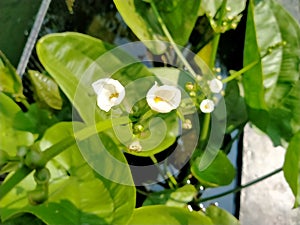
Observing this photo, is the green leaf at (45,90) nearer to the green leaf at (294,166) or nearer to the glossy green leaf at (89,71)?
the glossy green leaf at (89,71)

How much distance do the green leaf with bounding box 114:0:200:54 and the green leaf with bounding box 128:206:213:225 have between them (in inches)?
12.1

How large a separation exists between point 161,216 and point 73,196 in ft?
0.42

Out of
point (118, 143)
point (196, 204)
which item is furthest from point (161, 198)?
point (118, 143)

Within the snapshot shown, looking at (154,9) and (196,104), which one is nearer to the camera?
(196,104)

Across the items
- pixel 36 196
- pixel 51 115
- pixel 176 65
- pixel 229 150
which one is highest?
pixel 36 196

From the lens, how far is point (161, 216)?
0.77 m

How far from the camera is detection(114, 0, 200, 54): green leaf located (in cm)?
97

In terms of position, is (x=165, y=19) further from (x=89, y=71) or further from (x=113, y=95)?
(x=113, y=95)

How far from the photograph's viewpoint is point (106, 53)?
846 mm

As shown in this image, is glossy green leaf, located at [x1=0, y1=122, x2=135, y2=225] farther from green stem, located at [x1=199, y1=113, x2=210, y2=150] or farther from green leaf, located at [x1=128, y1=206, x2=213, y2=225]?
green stem, located at [x1=199, y1=113, x2=210, y2=150]

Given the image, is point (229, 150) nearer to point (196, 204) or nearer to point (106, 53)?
point (196, 204)

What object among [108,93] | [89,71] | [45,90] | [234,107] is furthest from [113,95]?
[234,107]

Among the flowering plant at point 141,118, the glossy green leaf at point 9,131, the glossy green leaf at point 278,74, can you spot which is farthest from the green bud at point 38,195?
the glossy green leaf at point 278,74

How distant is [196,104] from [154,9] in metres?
0.23
